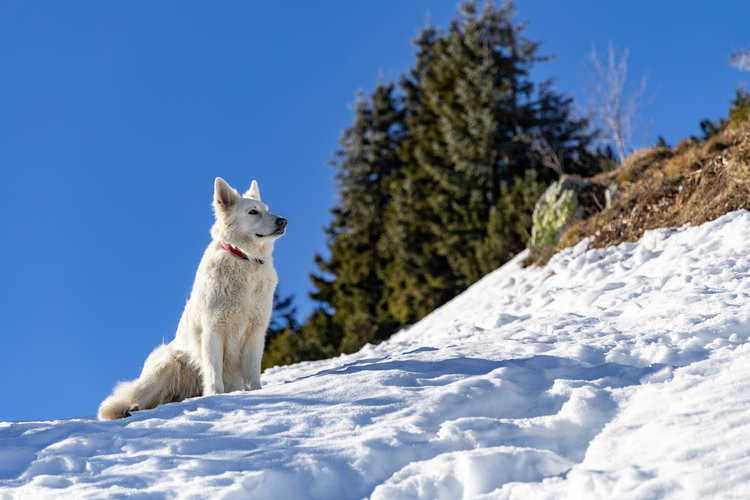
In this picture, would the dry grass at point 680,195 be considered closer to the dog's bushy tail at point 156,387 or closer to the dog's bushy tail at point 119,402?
the dog's bushy tail at point 156,387

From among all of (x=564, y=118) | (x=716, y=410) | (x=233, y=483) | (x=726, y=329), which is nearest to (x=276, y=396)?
(x=233, y=483)

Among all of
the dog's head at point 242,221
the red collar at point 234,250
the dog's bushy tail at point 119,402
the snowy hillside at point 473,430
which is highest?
the dog's head at point 242,221

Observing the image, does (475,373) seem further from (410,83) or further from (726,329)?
(410,83)

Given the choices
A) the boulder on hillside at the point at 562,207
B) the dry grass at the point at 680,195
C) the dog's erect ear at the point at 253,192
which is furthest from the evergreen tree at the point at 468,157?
the dog's erect ear at the point at 253,192

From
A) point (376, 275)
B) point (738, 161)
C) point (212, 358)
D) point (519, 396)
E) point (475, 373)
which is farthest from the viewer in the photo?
point (376, 275)

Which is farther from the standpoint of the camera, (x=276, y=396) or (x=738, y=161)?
(x=738, y=161)

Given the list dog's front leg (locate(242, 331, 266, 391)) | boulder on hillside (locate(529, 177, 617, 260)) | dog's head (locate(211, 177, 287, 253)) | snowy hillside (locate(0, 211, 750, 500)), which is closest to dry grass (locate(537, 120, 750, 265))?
boulder on hillside (locate(529, 177, 617, 260))

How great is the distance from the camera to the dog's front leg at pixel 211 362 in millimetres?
4398

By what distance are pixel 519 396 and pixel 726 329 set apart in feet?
5.72

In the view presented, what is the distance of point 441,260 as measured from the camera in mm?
18031

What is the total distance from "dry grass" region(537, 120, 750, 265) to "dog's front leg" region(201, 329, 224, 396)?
6272 mm

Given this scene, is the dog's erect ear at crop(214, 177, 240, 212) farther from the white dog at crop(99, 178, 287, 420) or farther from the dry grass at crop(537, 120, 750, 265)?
the dry grass at crop(537, 120, 750, 265)

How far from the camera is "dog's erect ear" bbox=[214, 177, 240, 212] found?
481cm

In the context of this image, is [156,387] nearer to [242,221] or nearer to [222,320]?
[222,320]
